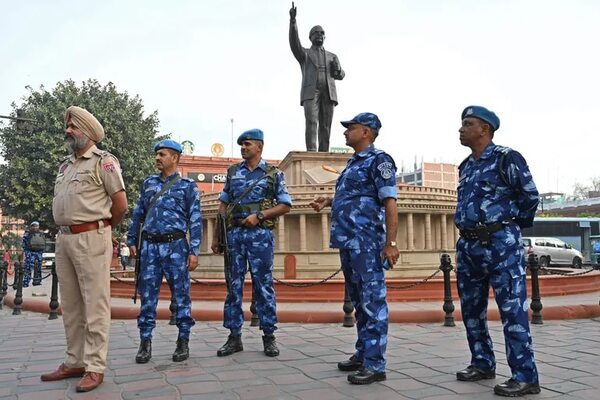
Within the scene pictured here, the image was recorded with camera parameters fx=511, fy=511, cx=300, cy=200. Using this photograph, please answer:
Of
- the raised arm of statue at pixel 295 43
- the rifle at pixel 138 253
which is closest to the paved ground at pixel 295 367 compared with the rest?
the rifle at pixel 138 253

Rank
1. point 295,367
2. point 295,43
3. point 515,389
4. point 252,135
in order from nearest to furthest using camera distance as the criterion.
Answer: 1. point 515,389
2. point 295,367
3. point 252,135
4. point 295,43

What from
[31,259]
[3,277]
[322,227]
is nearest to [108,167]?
[3,277]

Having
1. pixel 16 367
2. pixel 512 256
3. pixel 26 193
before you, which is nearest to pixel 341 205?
pixel 512 256

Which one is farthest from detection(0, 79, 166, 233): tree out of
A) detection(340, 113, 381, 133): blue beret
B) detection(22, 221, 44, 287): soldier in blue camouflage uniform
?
detection(340, 113, 381, 133): blue beret

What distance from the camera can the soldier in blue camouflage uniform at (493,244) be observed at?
369cm

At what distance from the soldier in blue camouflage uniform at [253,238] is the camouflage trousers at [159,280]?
0.41 m

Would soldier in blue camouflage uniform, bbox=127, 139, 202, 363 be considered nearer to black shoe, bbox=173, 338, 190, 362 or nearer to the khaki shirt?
black shoe, bbox=173, 338, 190, 362

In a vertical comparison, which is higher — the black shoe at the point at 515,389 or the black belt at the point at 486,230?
the black belt at the point at 486,230

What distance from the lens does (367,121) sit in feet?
14.8

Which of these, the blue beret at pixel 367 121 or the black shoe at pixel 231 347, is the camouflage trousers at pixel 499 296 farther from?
the black shoe at pixel 231 347

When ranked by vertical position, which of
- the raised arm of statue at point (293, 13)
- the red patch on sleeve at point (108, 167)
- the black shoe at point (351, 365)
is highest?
the raised arm of statue at point (293, 13)

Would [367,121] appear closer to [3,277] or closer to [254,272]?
[254,272]

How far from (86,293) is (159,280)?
86 centimetres

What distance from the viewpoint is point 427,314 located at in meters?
7.43
